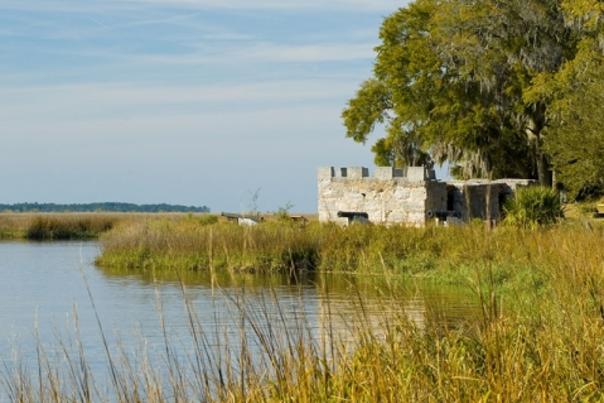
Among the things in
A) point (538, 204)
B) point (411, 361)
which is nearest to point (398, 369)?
point (411, 361)

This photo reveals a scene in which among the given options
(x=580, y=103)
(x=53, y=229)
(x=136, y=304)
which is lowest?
(x=136, y=304)

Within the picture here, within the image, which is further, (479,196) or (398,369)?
(479,196)

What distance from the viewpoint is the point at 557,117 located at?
33.9 metres

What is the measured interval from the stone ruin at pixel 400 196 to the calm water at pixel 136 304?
6552 mm

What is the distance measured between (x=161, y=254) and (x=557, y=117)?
12.1m

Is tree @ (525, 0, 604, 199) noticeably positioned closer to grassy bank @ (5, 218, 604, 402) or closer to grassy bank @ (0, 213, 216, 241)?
grassy bank @ (5, 218, 604, 402)

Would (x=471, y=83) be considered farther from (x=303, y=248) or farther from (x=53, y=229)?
(x=53, y=229)

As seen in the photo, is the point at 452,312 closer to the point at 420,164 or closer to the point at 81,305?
the point at 81,305

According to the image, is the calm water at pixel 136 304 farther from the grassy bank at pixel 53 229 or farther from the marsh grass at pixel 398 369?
the grassy bank at pixel 53 229

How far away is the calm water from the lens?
44.1ft

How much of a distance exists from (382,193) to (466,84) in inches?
281

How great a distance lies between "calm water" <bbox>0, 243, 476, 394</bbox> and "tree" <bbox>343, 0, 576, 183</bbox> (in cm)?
1279

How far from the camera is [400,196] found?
3166 centimetres

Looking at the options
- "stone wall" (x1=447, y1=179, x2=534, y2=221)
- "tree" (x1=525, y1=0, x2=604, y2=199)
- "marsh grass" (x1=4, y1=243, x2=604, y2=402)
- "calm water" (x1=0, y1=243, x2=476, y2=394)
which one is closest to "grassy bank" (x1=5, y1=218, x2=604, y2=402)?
"marsh grass" (x1=4, y1=243, x2=604, y2=402)
